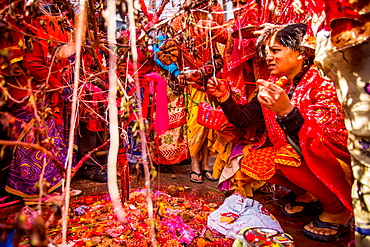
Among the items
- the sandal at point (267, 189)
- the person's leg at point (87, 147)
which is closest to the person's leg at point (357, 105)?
the sandal at point (267, 189)

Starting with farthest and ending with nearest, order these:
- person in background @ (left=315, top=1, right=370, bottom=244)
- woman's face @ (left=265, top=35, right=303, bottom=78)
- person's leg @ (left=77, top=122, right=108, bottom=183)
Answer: person's leg @ (left=77, top=122, right=108, bottom=183) < woman's face @ (left=265, top=35, right=303, bottom=78) < person in background @ (left=315, top=1, right=370, bottom=244)

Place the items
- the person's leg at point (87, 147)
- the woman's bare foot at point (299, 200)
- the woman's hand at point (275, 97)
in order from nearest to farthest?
the woman's hand at point (275, 97) → the woman's bare foot at point (299, 200) → the person's leg at point (87, 147)

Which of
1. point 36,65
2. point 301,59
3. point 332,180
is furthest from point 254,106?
point 36,65

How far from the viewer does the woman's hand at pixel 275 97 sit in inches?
61.2

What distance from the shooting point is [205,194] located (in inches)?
112

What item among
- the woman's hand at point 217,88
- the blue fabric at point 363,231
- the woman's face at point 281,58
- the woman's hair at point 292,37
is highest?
the woman's hair at point 292,37

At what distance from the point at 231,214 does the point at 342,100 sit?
1.35 metres

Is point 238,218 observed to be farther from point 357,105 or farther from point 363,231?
point 357,105

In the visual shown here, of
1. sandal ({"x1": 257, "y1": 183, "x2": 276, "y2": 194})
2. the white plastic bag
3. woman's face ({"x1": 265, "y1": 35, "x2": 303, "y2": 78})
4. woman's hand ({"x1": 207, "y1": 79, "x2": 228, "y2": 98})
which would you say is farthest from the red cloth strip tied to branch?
sandal ({"x1": 257, "y1": 183, "x2": 276, "y2": 194})

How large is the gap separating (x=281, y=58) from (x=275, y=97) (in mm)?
565

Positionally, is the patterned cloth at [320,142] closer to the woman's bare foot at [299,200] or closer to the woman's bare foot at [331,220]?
the woman's bare foot at [331,220]

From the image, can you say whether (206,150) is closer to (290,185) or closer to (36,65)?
(290,185)

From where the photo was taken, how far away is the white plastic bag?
189 centimetres

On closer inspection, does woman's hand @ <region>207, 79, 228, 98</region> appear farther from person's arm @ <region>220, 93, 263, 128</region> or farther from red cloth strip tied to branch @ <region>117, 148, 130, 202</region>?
red cloth strip tied to branch @ <region>117, 148, 130, 202</region>
